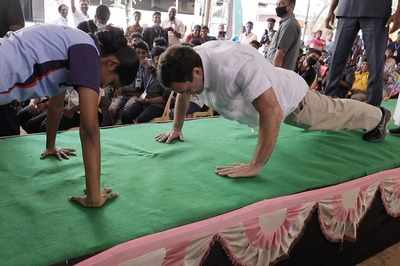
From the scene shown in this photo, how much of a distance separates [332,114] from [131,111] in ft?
5.02

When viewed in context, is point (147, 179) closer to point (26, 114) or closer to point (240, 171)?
point (240, 171)

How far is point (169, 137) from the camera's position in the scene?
1.64m

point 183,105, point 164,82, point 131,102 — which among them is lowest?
point 131,102

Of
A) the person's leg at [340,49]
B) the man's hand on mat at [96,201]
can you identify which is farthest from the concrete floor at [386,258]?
the man's hand on mat at [96,201]

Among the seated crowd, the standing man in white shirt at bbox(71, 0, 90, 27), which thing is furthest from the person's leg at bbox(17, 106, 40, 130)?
the standing man in white shirt at bbox(71, 0, 90, 27)

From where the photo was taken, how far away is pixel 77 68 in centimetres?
94

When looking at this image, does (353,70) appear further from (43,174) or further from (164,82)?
(43,174)

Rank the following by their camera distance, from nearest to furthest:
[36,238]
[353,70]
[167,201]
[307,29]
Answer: [36,238], [167,201], [353,70], [307,29]

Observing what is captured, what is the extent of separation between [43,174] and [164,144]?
0.52 metres

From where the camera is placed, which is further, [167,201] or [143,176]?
[143,176]

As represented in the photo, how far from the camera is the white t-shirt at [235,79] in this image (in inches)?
49.6

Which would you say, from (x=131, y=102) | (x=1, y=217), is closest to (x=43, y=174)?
(x=1, y=217)

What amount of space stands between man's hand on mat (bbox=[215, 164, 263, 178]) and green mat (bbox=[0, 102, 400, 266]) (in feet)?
0.09

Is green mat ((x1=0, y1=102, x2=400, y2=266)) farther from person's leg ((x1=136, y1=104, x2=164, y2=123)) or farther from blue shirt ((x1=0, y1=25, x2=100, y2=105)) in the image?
person's leg ((x1=136, y1=104, x2=164, y2=123))
